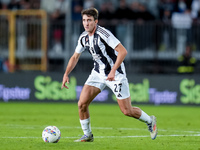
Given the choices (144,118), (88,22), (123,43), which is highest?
(88,22)

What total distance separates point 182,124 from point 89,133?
4.48 m

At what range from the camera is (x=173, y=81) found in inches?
770

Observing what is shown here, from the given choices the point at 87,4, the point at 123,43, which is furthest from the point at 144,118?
the point at 87,4

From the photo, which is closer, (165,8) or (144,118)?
(144,118)

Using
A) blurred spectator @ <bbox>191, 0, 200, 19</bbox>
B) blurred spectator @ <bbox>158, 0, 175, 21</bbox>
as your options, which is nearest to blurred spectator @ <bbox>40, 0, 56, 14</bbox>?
blurred spectator @ <bbox>158, 0, 175, 21</bbox>

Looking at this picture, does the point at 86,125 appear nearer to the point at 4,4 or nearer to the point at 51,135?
the point at 51,135

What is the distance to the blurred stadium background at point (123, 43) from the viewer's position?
19.6m

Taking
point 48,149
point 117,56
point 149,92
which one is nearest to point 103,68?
point 117,56

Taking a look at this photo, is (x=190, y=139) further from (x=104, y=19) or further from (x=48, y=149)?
(x=104, y=19)

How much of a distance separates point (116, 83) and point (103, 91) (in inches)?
393

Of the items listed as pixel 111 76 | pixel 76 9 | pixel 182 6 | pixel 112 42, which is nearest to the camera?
pixel 111 76

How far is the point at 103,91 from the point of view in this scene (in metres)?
19.6

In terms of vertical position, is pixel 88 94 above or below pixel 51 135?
above

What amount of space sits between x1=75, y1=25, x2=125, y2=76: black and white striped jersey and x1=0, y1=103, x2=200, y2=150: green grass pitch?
1341 millimetres
